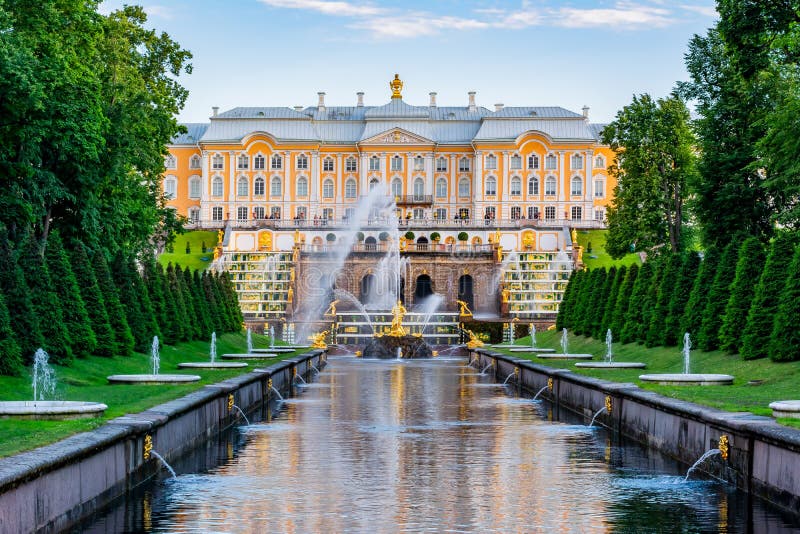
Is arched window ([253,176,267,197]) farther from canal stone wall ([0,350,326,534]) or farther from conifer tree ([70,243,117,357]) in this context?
canal stone wall ([0,350,326,534])

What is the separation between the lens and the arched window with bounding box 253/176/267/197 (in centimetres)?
10788

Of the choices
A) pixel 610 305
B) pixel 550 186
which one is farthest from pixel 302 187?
pixel 610 305

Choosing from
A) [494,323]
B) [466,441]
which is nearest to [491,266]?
[494,323]

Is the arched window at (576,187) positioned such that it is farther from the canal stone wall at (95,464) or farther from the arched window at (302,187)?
the canal stone wall at (95,464)

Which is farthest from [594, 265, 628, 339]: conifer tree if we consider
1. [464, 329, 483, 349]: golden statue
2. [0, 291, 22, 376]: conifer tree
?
[0, 291, 22, 376]: conifer tree

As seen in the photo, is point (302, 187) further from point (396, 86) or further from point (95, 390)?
point (95, 390)

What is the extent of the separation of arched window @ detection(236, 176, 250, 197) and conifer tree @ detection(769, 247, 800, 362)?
89.7 meters

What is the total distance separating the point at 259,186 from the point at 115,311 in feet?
275

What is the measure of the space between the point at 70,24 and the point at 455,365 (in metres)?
16.5

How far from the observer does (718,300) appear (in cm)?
2569

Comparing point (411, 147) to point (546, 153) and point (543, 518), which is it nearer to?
point (546, 153)

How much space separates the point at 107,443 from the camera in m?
9.70

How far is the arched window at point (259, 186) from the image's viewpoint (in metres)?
108

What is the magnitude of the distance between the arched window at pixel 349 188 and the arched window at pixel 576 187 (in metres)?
20.0
